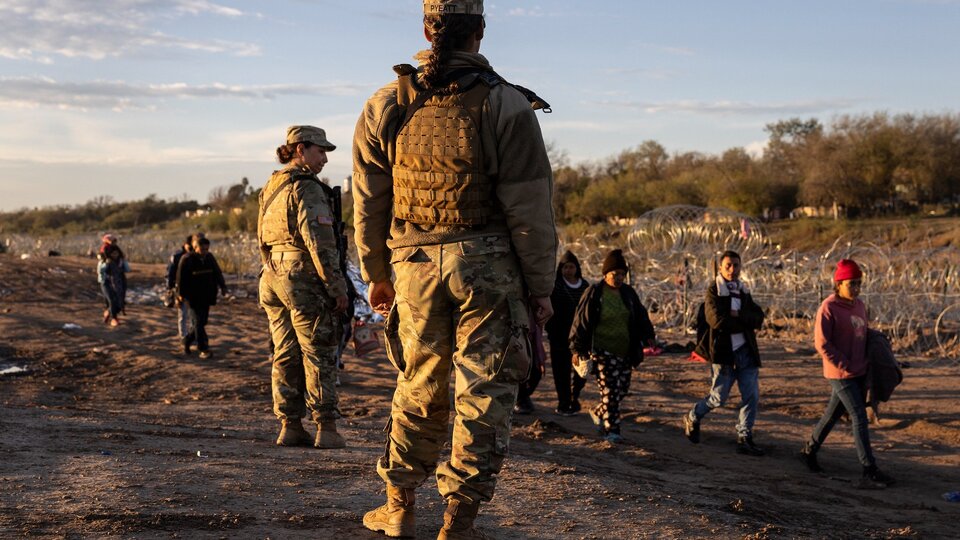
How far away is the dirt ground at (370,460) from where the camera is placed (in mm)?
4715

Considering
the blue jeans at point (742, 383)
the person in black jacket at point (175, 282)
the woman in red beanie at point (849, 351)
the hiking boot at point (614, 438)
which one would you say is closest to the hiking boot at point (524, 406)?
the hiking boot at point (614, 438)

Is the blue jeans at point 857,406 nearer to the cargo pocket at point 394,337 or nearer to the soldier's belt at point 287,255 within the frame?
the soldier's belt at point 287,255

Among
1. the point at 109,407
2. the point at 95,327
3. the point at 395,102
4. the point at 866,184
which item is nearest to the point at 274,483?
the point at 395,102

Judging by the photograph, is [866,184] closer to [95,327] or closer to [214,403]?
[95,327]

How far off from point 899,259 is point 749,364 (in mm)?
7347

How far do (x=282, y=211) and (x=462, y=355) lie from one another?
3.04 meters

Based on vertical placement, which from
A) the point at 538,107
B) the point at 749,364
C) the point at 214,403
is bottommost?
the point at 214,403

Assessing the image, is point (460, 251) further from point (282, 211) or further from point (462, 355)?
point (282, 211)

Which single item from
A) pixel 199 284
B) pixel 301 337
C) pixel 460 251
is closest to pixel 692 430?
pixel 301 337

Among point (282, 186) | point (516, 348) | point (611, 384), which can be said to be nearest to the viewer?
point (516, 348)

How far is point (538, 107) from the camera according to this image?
4.14 meters

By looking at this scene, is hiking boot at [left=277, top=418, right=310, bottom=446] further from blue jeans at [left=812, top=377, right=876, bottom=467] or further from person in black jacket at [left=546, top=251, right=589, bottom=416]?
blue jeans at [left=812, top=377, right=876, bottom=467]

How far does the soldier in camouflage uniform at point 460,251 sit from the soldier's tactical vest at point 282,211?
257 centimetres

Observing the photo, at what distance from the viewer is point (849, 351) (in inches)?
313
